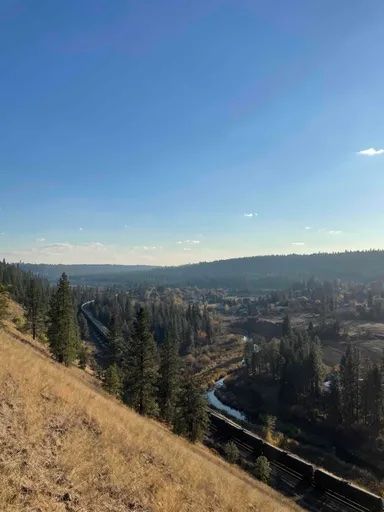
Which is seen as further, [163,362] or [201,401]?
[163,362]

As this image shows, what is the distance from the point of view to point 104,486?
36.4 feet

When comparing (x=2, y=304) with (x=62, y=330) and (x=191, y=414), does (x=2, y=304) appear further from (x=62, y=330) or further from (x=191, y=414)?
(x=191, y=414)

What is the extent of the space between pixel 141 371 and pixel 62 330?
1349 cm

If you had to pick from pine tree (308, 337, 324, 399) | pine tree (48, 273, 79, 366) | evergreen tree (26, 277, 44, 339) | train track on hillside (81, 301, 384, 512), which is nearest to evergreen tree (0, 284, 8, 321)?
pine tree (48, 273, 79, 366)

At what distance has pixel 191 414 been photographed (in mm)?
50375

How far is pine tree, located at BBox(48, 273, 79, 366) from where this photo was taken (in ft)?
182

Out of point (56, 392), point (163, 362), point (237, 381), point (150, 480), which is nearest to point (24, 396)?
point (56, 392)

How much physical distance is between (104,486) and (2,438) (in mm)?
3011

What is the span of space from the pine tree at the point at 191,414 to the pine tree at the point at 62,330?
1624cm

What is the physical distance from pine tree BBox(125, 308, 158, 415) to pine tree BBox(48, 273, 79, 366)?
9.44 metres

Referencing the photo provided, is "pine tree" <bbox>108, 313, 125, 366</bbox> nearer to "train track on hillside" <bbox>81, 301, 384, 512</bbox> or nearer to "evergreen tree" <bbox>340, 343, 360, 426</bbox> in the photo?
"train track on hillside" <bbox>81, 301, 384, 512</bbox>

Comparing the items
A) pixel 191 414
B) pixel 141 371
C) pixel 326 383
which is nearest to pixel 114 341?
pixel 141 371

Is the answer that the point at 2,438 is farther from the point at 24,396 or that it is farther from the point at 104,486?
the point at 24,396

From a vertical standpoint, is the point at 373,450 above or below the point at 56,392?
below
